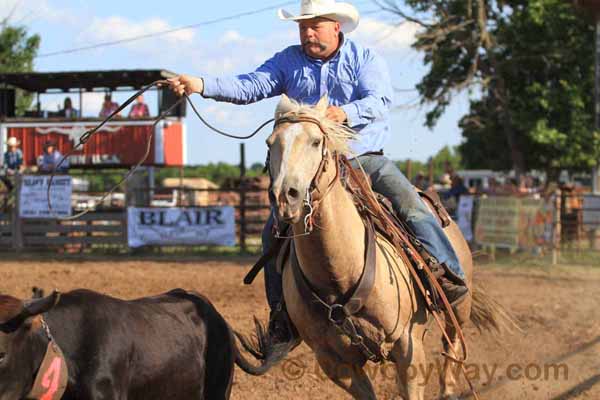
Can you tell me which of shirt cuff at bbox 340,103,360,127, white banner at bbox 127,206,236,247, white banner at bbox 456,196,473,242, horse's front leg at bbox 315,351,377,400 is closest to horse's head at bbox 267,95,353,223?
shirt cuff at bbox 340,103,360,127

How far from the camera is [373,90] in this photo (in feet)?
16.6

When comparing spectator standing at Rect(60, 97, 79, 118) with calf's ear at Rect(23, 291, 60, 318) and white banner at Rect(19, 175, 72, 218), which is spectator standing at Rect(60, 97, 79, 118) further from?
calf's ear at Rect(23, 291, 60, 318)

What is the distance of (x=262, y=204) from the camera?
1939cm

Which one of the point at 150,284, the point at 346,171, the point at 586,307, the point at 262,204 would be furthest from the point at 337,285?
the point at 262,204

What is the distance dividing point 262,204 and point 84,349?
603 inches

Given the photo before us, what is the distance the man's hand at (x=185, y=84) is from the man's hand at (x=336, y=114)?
0.76m

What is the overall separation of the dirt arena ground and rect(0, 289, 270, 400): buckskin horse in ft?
4.85

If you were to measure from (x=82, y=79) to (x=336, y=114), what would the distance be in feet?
67.9

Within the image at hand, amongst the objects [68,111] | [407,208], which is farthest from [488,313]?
[68,111]

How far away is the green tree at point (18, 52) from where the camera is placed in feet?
108

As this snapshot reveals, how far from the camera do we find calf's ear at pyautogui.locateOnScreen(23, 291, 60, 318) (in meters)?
3.51

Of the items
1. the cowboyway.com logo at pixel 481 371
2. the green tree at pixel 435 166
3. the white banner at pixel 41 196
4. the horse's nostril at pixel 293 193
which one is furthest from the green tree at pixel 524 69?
the horse's nostril at pixel 293 193

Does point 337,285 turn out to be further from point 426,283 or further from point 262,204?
point 262,204

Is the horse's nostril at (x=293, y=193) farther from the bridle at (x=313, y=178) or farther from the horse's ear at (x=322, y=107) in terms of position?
the horse's ear at (x=322, y=107)
